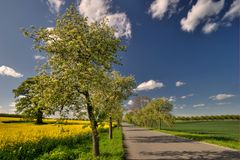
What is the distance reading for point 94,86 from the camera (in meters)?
12.7

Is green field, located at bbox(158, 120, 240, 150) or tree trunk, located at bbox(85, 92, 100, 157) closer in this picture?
tree trunk, located at bbox(85, 92, 100, 157)

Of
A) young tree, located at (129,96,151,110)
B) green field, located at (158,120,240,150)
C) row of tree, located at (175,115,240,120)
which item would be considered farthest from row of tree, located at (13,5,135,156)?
row of tree, located at (175,115,240,120)

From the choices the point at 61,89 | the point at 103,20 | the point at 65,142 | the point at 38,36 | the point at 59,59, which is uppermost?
the point at 103,20

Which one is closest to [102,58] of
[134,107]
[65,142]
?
[65,142]

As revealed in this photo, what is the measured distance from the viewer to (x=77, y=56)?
42.2ft

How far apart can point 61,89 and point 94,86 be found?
1814 mm

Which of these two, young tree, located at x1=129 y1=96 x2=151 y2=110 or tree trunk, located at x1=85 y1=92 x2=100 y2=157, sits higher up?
young tree, located at x1=129 y1=96 x2=151 y2=110

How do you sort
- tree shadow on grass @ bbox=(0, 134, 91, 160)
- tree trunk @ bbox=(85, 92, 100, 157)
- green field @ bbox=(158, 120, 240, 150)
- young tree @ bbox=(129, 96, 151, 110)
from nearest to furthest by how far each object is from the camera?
1. tree shadow on grass @ bbox=(0, 134, 91, 160)
2. tree trunk @ bbox=(85, 92, 100, 157)
3. green field @ bbox=(158, 120, 240, 150)
4. young tree @ bbox=(129, 96, 151, 110)

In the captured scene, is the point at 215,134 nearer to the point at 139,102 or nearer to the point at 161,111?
the point at 161,111

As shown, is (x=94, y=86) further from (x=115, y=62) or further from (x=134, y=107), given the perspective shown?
(x=134, y=107)

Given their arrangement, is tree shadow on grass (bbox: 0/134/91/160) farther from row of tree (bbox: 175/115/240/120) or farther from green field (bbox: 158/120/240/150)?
row of tree (bbox: 175/115/240/120)

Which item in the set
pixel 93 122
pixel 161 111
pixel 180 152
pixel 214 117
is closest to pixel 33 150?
pixel 93 122

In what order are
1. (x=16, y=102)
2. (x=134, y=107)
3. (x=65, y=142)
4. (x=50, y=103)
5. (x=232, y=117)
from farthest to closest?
(x=232, y=117) → (x=134, y=107) → (x=16, y=102) → (x=65, y=142) → (x=50, y=103)

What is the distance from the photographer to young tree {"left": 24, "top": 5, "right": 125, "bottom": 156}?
1230 centimetres
